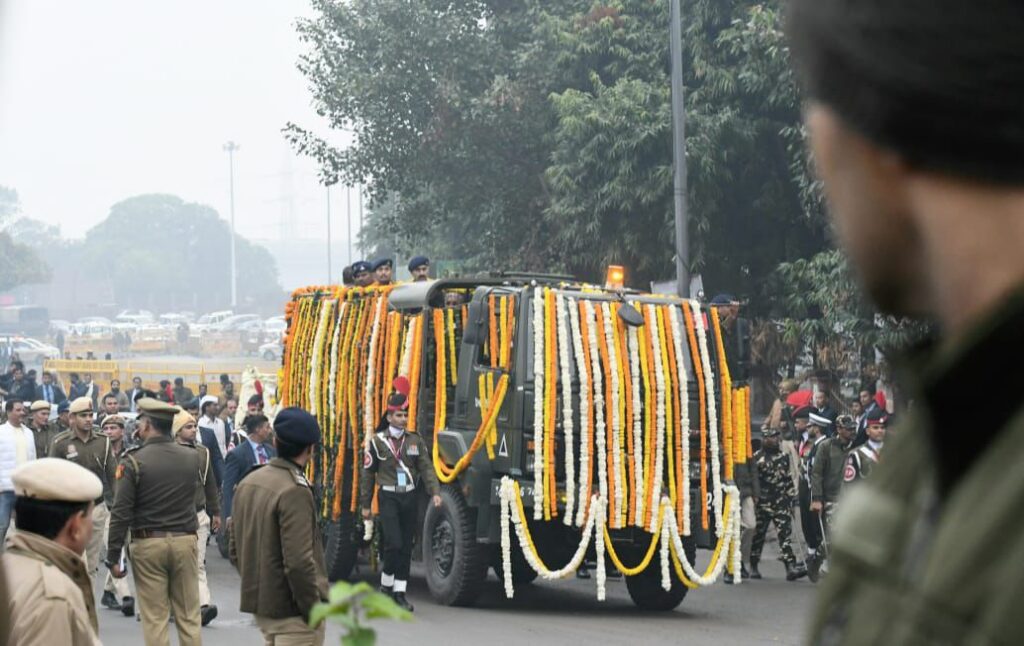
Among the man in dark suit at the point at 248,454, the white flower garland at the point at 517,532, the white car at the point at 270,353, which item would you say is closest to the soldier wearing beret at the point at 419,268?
the man in dark suit at the point at 248,454

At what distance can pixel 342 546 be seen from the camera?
1473cm

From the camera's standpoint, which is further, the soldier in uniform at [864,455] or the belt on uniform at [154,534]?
the soldier in uniform at [864,455]

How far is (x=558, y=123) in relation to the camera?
27422mm

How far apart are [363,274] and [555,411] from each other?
13.1ft

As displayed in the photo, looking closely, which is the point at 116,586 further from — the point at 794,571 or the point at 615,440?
the point at 794,571

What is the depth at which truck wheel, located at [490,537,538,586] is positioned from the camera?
13.4 m

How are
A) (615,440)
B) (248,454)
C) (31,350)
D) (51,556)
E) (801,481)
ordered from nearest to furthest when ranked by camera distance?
(51,556)
(615,440)
(248,454)
(801,481)
(31,350)

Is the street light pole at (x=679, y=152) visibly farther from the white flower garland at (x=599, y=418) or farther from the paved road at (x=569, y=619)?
the white flower garland at (x=599, y=418)

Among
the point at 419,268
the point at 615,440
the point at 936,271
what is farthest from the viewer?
the point at 419,268

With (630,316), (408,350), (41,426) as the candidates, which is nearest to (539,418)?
(630,316)

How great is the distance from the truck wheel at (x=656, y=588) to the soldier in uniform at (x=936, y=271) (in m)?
12.7

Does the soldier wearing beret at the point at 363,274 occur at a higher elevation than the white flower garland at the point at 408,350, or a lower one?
higher

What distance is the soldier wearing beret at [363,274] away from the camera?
16.2 metres

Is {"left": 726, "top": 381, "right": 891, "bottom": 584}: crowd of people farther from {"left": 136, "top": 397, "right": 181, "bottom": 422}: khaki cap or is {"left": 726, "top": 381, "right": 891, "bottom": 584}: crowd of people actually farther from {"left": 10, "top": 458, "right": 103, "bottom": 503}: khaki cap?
{"left": 10, "top": 458, "right": 103, "bottom": 503}: khaki cap
